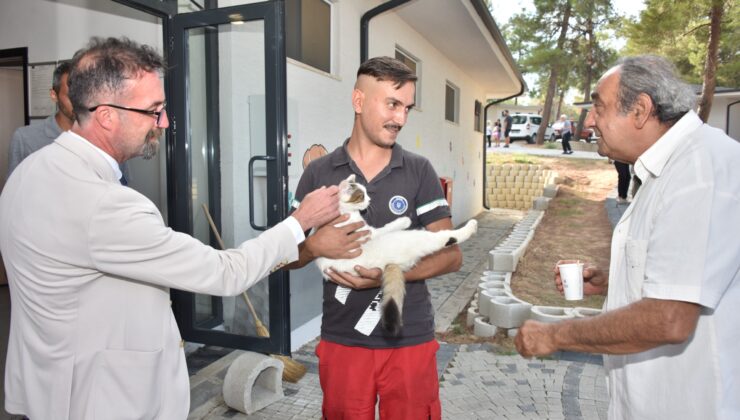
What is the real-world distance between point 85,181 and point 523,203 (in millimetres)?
18644

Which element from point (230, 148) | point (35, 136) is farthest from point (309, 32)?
point (35, 136)

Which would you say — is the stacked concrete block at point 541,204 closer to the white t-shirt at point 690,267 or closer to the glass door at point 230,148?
the glass door at point 230,148

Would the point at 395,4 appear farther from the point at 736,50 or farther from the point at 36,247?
the point at 736,50

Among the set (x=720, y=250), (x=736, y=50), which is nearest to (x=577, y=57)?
(x=736, y=50)

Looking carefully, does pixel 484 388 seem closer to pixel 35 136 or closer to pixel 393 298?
pixel 393 298

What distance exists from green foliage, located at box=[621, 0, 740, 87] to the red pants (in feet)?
44.2

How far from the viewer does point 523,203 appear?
18.9 meters

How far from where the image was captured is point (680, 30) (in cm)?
1532

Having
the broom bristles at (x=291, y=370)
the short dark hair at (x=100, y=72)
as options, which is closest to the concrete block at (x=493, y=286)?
the broom bristles at (x=291, y=370)

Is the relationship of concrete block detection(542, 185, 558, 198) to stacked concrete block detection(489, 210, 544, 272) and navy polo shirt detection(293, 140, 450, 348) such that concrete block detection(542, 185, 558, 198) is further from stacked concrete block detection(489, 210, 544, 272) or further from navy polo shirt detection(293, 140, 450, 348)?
navy polo shirt detection(293, 140, 450, 348)

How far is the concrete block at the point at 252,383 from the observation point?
138 inches

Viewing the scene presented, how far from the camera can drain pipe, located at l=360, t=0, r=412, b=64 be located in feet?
19.9

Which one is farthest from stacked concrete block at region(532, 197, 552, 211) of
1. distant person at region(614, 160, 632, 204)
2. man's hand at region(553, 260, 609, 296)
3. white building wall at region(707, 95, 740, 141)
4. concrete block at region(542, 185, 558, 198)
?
white building wall at region(707, 95, 740, 141)

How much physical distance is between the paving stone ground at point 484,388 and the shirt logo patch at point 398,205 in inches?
82.9
